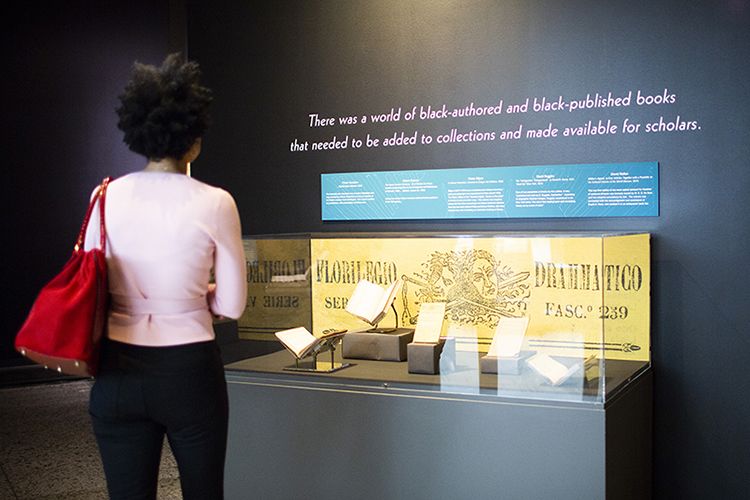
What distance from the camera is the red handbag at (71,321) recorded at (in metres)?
2.18

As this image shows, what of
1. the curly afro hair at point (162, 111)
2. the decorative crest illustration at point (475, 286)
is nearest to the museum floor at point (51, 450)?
the decorative crest illustration at point (475, 286)

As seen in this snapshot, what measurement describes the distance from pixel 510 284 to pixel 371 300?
2.53 ft

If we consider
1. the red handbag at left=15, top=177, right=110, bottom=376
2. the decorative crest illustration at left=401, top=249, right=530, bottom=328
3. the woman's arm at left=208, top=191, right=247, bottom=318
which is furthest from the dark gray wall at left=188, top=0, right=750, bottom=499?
the red handbag at left=15, top=177, right=110, bottom=376

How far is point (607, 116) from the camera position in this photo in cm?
385

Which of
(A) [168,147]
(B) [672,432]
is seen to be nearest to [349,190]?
(B) [672,432]

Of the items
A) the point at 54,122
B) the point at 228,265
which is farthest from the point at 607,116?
the point at 54,122

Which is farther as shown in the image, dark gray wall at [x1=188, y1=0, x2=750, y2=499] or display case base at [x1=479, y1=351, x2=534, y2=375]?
dark gray wall at [x1=188, y1=0, x2=750, y2=499]

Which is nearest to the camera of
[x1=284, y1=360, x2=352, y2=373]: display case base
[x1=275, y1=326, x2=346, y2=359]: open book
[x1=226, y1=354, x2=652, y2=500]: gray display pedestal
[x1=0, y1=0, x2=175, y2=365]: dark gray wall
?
[x1=226, y1=354, x2=652, y2=500]: gray display pedestal

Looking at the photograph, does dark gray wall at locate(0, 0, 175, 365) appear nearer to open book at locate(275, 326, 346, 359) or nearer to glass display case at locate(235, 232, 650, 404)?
glass display case at locate(235, 232, 650, 404)

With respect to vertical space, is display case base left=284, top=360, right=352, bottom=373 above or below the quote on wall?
below

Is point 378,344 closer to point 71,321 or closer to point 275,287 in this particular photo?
point 275,287

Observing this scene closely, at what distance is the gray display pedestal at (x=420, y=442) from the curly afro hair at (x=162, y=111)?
4.57ft

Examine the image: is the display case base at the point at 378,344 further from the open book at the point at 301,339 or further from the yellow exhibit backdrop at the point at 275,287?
the yellow exhibit backdrop at the point at 275,287

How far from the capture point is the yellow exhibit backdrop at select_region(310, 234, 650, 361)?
10.1 feet
